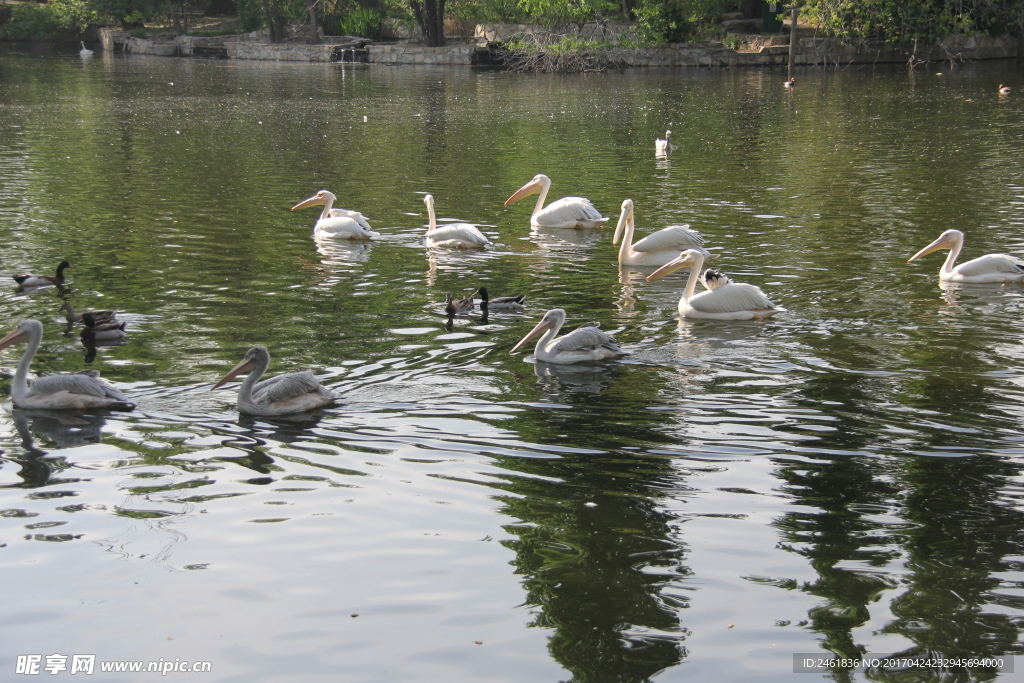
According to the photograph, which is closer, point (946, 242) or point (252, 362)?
point (252, 362)

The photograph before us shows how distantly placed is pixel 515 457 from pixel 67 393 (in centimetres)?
322

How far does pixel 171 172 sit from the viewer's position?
18.9 m

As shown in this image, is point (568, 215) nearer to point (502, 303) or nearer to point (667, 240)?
point (667, 240)

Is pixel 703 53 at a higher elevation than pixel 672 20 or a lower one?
lower

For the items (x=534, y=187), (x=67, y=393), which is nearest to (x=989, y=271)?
(x=534, y=187)

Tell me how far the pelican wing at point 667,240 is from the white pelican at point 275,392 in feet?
18.4

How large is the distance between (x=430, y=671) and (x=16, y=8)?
241 feet

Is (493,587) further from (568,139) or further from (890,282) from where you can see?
(568,139)

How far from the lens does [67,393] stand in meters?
7.33

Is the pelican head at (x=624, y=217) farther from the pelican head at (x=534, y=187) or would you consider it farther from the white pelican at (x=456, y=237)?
the pelican head at (x=534, y=187)

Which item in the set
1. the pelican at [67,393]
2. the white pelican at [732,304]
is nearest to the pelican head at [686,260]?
the white pelican at [732,304]

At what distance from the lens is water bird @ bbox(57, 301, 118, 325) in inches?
356

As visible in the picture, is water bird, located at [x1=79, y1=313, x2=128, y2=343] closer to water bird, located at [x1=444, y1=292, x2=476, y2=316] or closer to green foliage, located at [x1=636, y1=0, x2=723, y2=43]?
water bird, located at [x1=444, y1=292, x2=476, y2=316]

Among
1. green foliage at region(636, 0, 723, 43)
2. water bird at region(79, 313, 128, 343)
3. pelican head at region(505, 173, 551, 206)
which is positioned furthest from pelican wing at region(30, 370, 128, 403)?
green foliage at region(636, 0, 723, 43)
